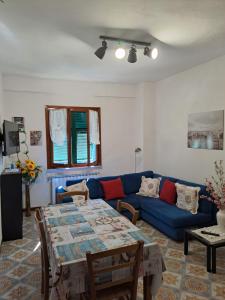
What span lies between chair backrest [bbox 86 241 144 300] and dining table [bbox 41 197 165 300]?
0.08 m

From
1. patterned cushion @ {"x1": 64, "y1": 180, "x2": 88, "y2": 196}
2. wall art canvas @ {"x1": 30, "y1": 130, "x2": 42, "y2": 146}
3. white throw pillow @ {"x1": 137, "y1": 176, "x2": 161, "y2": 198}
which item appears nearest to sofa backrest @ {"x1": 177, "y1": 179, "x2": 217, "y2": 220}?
white throw pillow @ {"x1": 137, "y1": 176, "x2": 161, "y2": 198}

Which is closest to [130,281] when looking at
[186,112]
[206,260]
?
[206,260]

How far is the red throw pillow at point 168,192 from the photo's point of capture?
12.9ft

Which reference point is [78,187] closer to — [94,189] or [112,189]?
[94,189]

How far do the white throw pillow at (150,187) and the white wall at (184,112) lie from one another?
1.66 feet

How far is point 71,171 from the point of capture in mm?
A: 5059

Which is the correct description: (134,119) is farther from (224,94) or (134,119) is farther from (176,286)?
(176,286)

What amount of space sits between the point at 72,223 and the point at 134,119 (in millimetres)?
3776

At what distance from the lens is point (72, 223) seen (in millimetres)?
2154

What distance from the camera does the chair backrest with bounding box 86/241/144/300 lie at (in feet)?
4.81

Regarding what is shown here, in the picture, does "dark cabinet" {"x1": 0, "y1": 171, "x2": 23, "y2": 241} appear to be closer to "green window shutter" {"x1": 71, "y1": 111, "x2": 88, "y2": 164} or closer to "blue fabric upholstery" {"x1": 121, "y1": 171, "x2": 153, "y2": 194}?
"green window shutter" {"x1": 71, "y1": 111, "x2": 88, "y2": 164}

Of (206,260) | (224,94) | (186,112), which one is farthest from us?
(186,112)

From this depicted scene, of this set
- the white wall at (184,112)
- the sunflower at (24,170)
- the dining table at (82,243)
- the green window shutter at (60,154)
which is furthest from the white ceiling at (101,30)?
the dining table at (82,243)

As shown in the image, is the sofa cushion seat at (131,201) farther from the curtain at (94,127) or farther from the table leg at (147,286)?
the table leg at (147,286)
